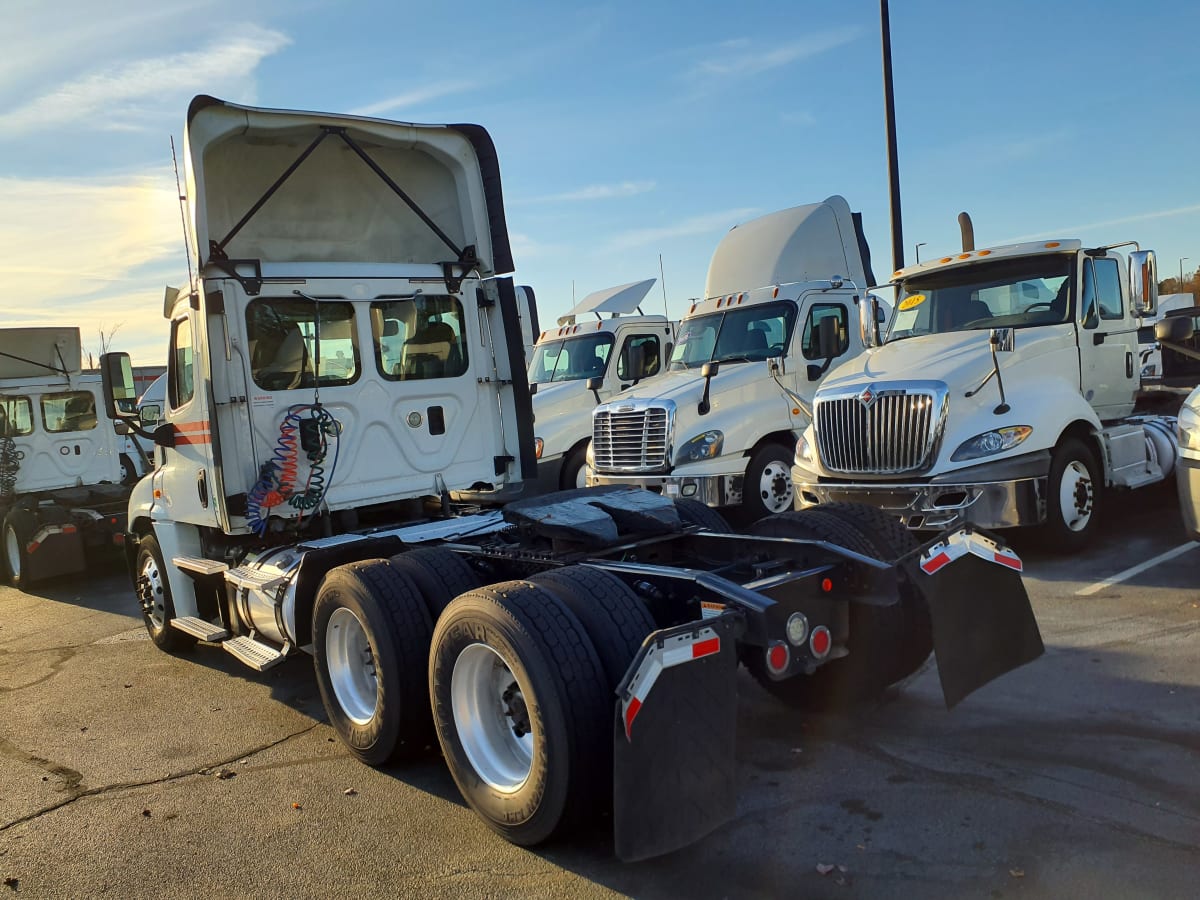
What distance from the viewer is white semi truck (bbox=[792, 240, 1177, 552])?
7820mm

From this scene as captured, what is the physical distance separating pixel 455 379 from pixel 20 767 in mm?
3496

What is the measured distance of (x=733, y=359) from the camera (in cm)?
1117

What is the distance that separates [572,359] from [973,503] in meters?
7.58

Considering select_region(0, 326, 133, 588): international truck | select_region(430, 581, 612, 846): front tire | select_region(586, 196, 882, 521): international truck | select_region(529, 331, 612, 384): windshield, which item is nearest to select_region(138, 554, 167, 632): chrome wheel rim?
select_region(430, 581, 612, 846): front tire

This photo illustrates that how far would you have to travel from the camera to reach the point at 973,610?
4.36 metres

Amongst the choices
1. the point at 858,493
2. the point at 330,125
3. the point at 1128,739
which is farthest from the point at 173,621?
the point at 1128,739

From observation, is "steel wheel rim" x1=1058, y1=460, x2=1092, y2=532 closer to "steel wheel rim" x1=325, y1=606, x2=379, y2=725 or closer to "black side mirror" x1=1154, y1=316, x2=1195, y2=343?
"black side mirror" x1=1154, y1=316, x2=1195, y2=343

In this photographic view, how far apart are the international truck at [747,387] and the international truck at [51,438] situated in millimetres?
6096

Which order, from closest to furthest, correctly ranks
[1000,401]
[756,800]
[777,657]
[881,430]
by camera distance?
1. [777,657]
2. [756,800]
3. [1000,401]
4. [881,430]

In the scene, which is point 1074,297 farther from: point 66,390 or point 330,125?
point 66,390

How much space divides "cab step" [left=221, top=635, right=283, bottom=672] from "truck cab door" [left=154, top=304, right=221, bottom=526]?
768 mm

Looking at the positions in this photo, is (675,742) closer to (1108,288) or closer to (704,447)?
(704,447)

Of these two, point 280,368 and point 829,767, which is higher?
point 280,368

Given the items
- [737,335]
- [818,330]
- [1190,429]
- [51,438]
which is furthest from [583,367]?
[1190,429]
